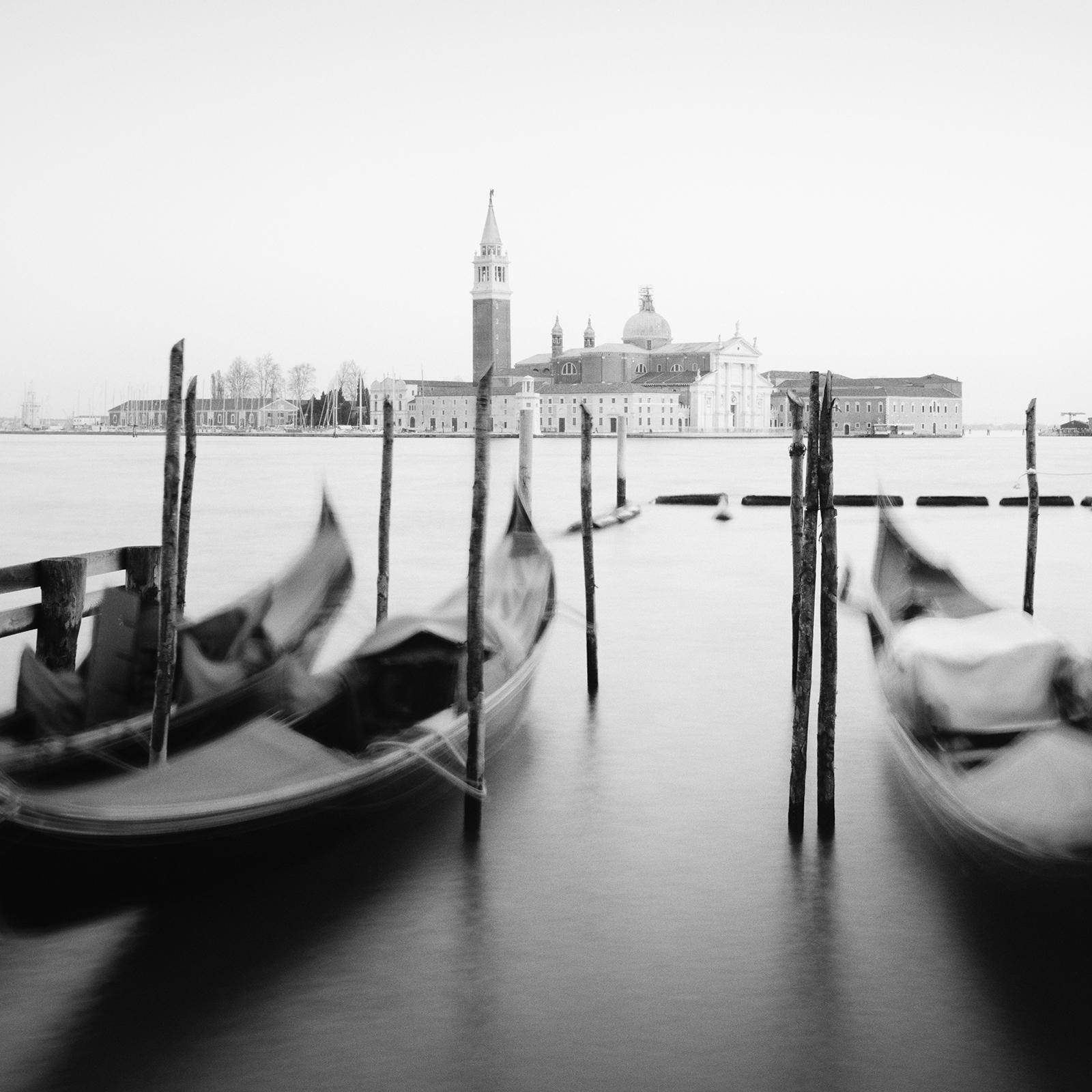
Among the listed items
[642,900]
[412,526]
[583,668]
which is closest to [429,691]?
[642,900]

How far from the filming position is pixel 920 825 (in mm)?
4004

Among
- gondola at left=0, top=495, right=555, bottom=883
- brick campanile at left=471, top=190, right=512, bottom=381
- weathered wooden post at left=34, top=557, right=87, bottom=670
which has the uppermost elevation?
brick campanile at left=471, top=190, right=512, bottom=381

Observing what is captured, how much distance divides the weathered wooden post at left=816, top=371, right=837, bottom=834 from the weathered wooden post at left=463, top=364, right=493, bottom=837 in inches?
37.1

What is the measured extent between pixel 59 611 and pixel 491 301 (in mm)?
58594

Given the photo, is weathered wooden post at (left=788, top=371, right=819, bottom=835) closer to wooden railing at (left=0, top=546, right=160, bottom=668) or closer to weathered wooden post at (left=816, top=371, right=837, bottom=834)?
weathered wooden post at (left=816, top=371, right=837, bottom=834)

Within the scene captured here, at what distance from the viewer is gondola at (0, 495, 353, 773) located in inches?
145

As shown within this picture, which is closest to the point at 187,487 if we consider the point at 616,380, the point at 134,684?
the point at 134,684

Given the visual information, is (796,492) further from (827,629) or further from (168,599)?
(168,599)

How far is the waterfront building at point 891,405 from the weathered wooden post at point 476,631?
226ft

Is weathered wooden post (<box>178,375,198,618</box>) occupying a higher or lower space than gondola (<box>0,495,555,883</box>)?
higher

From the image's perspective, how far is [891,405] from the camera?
72688mm

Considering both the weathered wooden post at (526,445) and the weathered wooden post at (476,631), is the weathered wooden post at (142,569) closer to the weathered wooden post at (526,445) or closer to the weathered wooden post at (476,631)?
the weathered wooden post at (476,631)

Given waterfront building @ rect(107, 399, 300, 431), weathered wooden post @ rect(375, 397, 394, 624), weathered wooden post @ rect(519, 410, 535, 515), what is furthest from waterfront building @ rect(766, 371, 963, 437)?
weathered wooden post @ rect(375, 397, 394, 624)

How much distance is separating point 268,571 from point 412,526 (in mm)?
5410
